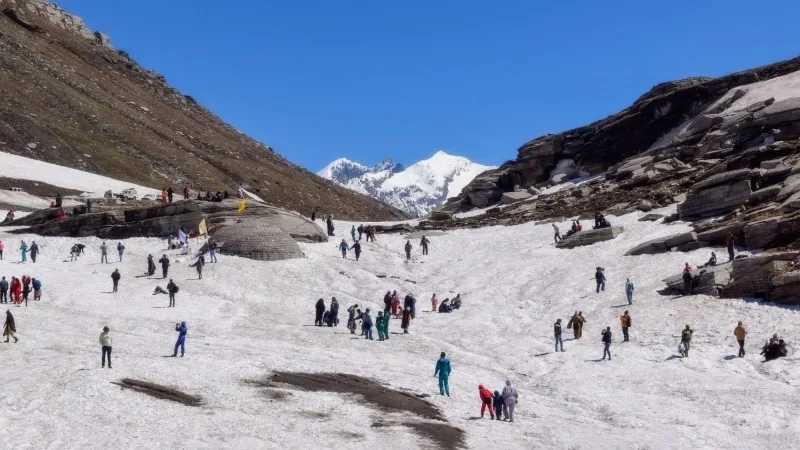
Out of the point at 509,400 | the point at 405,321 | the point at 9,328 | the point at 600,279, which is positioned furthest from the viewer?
the point at 600,279

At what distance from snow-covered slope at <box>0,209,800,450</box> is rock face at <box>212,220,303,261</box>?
3.51ft

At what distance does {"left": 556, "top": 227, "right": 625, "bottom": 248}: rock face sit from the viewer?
2016 inches

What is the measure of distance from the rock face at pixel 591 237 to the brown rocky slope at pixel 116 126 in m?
52.5

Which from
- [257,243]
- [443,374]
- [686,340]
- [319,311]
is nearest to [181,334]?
[443,374]

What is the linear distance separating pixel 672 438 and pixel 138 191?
215 ft

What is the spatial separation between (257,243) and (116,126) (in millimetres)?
65232

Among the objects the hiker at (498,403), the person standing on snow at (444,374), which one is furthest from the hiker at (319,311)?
the hiker at (498,403)

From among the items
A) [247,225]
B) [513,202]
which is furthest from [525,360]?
[513,202]

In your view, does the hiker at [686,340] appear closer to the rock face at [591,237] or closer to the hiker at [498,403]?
the hiker at [498,403]

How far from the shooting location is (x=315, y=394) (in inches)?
934

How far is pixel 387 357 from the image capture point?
3100cm

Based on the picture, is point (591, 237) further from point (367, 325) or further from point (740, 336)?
point (740, 336)

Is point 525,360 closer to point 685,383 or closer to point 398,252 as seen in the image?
point 685,383

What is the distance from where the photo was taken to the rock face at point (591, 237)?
51.2m
